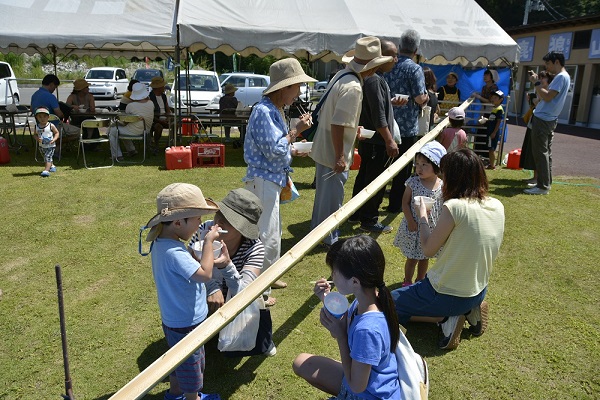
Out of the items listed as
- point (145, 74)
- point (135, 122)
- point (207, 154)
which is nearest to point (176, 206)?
point (207, 154)

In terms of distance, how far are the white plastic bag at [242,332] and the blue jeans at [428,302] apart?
1.02 m

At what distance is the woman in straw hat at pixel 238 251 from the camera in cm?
279

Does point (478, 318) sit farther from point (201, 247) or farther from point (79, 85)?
point (79, 85)

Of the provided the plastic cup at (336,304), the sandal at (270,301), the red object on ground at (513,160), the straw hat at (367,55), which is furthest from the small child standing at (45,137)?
the red object on ground at (513,160)

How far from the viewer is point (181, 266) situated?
7.50ft

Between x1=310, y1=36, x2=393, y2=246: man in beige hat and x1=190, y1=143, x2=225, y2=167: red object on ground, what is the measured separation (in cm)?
443

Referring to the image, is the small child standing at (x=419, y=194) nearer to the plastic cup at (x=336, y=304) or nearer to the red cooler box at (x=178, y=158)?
the plastic cup at (x=336, y=304)

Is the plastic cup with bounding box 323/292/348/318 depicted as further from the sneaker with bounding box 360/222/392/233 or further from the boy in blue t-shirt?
the boy in blue t-shirt

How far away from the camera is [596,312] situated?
12.7ft

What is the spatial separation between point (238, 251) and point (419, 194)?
1.55 m

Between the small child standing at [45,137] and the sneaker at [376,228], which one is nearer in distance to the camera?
the sneaker at [376,228]

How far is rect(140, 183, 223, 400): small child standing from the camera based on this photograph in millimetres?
2301

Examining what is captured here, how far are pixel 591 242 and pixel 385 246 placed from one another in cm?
240

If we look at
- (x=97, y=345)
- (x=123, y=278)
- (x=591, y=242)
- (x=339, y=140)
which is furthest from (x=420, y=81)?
(x=97, y=345)
